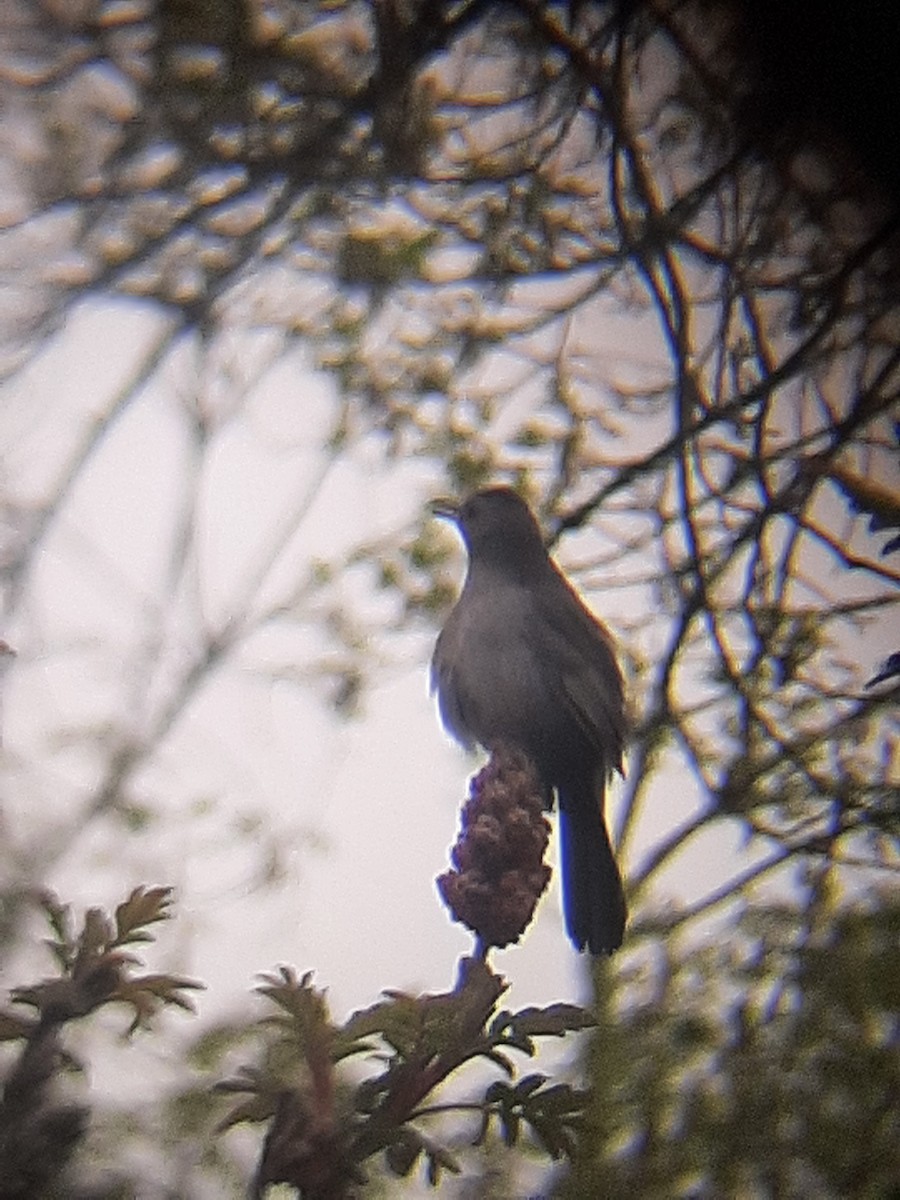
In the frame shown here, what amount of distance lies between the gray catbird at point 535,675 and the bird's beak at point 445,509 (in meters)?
0.06

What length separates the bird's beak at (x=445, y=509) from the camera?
11.0 ft

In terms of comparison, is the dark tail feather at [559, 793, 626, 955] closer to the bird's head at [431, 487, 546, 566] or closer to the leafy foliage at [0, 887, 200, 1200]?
the bird's head at [431, 487, 546, 566]

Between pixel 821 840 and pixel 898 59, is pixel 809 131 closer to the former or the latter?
pixel 898 59

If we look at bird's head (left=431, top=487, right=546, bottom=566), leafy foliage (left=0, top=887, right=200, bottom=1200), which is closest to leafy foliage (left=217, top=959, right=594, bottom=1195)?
leafy foliage (left=0, top=887, right=200, bottom=1200)

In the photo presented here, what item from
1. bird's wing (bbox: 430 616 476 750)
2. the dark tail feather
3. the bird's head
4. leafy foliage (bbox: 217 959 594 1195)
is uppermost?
the bird's head

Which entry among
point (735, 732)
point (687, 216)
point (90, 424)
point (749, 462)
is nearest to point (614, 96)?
point (687, 216)

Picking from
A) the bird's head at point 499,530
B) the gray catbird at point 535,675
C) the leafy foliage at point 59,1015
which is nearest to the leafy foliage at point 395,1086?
the leafy foliage at point 59,1015

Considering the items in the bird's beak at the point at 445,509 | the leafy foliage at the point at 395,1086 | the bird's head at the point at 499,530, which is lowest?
the leafy foliage at the point at 395,1086

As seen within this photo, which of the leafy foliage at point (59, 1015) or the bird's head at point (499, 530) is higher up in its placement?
the bird's head at point (499, 530)

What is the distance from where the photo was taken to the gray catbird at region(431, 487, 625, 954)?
114 inches

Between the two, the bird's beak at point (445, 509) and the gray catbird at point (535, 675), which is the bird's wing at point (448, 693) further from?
the bird's beak at point (445, 509)

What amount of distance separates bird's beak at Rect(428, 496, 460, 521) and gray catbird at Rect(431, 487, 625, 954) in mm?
63

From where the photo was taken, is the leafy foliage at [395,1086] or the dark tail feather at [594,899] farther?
the dark tail feather at [594,899]

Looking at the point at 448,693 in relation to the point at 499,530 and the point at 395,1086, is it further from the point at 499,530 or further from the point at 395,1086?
the point at 395,1086
